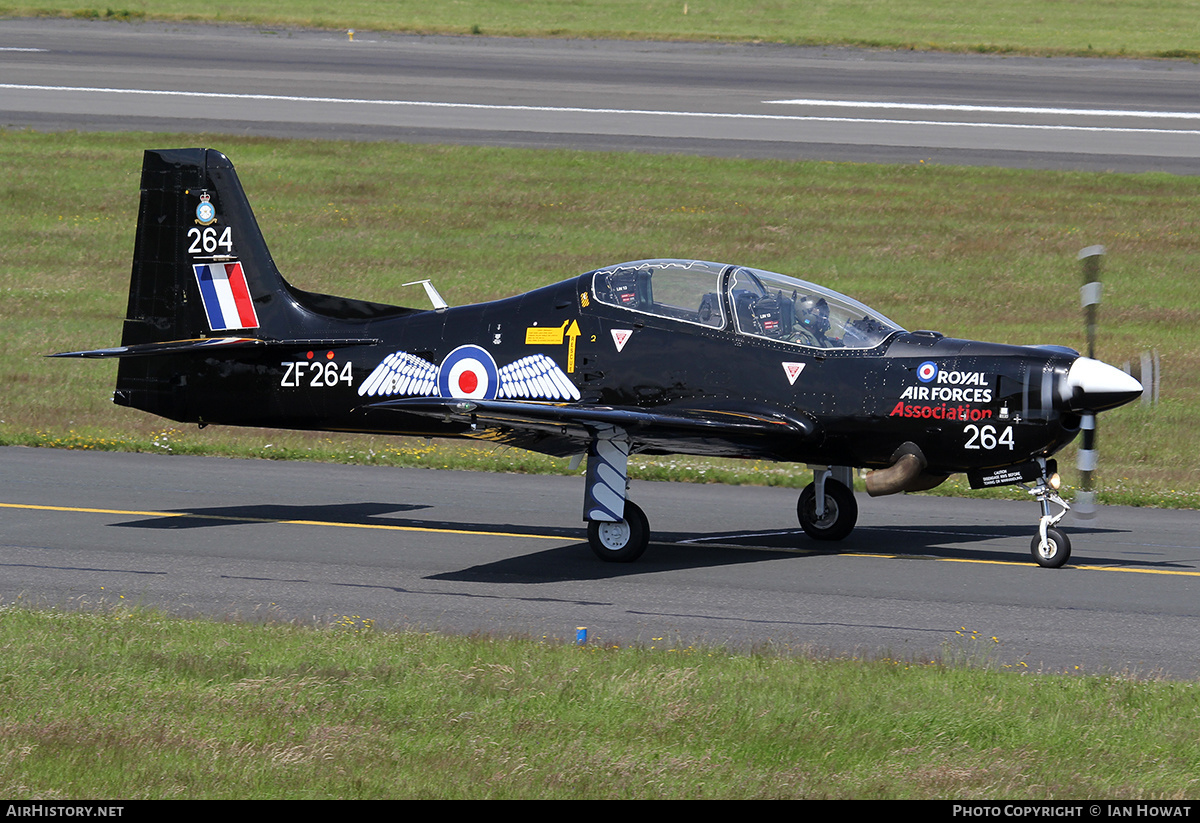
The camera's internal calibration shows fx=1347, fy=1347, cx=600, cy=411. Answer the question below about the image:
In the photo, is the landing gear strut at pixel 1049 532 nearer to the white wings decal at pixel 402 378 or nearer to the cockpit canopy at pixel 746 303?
the cockpit canopy at pixel 746 303

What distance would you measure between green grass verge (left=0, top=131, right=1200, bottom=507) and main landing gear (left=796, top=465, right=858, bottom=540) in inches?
276

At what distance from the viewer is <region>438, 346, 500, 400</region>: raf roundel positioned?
13148 mm

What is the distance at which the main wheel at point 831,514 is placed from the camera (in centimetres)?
1338

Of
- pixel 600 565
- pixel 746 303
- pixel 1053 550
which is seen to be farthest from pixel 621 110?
pixel 1053 550

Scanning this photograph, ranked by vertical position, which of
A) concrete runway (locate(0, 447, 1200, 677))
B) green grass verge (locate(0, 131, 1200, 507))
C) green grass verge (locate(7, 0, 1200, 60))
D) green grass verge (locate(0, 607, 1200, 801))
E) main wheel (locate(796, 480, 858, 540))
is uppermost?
green grass verge (locate(7, 0, 1200, 60))

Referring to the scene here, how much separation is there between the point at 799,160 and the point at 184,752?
26.4m

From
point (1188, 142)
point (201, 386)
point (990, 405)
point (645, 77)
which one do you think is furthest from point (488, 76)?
point (990, 405)

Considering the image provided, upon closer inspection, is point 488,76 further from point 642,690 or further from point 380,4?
point 642,690

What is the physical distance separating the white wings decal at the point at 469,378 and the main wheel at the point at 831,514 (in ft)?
8.60

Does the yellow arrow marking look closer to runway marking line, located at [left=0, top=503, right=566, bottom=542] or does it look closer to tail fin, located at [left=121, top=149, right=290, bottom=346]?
runway marking line, located at [left=0, top=503, right=566, bottom=542]

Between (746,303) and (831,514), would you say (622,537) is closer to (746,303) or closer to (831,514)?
(831,514)

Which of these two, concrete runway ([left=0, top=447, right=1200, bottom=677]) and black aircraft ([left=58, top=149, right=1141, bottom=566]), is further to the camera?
black aircraft ([left=58, top=149, right=1141, bottom=566])

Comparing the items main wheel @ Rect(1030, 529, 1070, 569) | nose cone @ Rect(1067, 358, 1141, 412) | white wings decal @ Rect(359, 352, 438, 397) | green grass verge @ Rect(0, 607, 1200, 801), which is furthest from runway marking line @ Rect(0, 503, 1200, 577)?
green grass verge @ Rect(0, 607, 1200, 801)

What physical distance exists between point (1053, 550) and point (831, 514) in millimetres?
2209
